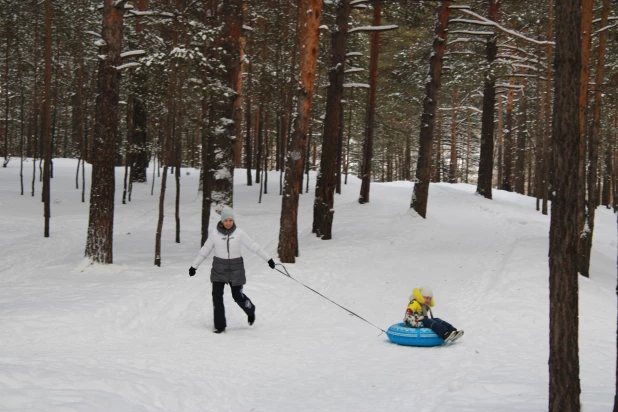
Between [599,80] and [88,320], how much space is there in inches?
522

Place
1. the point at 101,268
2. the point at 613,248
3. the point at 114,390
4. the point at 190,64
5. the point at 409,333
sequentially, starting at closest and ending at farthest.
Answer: the point at 114,390 → the point at 409,333 → the point at 101,268 → the point at 190,64 → the point at 613,248

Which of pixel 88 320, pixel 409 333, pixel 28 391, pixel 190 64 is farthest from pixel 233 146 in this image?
pixel 28 391

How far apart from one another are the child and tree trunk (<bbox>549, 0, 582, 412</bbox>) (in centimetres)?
372

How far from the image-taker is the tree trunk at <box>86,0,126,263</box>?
12.0 metres

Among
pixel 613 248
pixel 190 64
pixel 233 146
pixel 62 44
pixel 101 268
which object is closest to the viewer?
pixel 101 268

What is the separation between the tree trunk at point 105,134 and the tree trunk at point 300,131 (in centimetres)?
416

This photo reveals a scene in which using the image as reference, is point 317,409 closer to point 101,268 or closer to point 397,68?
point 101,268

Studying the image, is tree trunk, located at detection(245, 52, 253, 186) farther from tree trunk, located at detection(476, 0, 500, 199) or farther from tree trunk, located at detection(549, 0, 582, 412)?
tree trunk, located at detection(549, 0, 582, 412)

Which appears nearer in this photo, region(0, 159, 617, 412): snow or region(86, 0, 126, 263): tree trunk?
region(0, 159, 617, 412): snow

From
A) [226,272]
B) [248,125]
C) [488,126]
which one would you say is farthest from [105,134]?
[488,126]

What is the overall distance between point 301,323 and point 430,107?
11203 mm

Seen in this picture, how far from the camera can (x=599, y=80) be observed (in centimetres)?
1388

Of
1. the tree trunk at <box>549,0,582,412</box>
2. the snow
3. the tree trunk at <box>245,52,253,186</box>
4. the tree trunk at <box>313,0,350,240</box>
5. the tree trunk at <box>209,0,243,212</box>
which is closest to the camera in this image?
the tree trunk at <box>549,0,582,412</box>

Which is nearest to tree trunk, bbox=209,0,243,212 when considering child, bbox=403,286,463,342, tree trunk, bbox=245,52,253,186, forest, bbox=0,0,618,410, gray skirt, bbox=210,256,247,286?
forest, bbox=0,0,618,410
